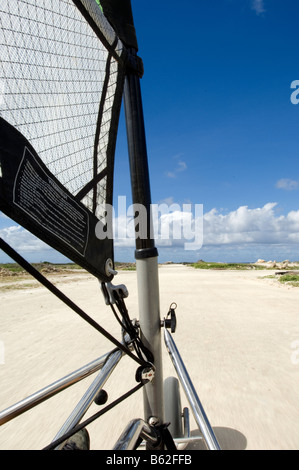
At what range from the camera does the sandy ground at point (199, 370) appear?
2.55 metres

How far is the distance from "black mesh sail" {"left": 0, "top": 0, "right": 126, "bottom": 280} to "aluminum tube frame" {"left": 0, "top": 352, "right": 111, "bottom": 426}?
1.94ft

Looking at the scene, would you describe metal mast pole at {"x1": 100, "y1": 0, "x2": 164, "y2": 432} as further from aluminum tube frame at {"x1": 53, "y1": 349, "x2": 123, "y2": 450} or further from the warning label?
the warning label

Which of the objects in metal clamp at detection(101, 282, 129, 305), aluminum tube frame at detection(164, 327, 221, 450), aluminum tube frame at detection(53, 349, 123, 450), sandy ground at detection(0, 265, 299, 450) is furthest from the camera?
sandy ground at detection(0, 265, 299, 450)

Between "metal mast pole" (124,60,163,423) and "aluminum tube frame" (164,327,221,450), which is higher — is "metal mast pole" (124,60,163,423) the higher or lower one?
the higher one

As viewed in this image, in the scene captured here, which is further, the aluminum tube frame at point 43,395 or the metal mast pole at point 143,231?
the metal mast pole at point 143,231

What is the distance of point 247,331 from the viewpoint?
19.0 feet

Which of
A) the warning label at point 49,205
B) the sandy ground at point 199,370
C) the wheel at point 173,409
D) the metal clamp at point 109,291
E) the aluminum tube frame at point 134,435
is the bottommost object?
the sandy ground at point 199,370

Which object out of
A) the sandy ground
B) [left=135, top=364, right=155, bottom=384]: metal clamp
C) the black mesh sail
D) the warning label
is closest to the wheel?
the sandy ground

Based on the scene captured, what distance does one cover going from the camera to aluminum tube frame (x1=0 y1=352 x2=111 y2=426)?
1.25 m

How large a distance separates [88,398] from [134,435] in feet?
0.97

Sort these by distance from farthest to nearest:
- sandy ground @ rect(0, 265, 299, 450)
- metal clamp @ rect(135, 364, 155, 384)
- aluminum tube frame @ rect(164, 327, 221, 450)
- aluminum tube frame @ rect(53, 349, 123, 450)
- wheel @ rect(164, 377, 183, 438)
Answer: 1. sandy ground @ rect(0, 265, 299, 450)
2. wheel @ rect(164, 377, 183, 438)
3. metal clamp @ rect(135, 364, 155, 384)
4. aluminum tube frame @ rect(53, 349, 123, 450)
5. aluminum tube frame @ rect(164, 327, 221, 450)

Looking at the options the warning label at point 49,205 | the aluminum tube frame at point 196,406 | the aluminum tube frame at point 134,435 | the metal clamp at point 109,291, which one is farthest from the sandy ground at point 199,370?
the warning label at point 49,205

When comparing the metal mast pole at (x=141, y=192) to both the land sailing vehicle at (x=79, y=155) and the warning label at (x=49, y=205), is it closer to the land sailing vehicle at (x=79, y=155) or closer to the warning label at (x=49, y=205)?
the land sailing vehicle at (x=79, y=155)
